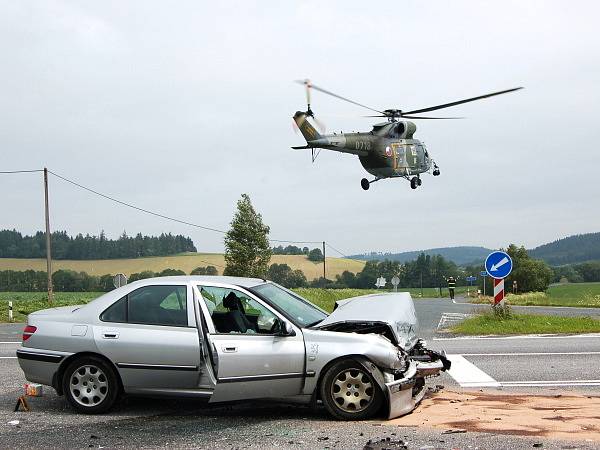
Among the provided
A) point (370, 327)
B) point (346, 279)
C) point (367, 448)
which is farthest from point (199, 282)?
point (346, 279)

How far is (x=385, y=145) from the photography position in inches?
1663

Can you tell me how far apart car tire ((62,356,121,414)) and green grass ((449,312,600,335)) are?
469 inches

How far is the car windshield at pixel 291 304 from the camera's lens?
25.5 ft

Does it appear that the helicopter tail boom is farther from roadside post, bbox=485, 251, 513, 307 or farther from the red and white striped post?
roadside post, bbox=485, 251, 513, 307

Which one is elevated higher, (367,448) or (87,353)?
(87,353)

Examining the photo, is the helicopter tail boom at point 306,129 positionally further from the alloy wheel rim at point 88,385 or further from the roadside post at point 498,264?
the alloy wheel rim at point 88,385

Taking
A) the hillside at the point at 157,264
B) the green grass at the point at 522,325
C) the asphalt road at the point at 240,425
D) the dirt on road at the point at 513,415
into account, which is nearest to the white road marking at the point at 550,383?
the asphalt road at the point at 240,425

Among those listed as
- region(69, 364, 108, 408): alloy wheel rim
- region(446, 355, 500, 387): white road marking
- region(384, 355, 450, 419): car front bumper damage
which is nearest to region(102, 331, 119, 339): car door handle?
region(69, 364, 108, 408): alloy wheel rim

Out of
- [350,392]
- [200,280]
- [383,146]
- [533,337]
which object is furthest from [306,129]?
[350,392]

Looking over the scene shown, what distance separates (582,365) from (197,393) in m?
6.39

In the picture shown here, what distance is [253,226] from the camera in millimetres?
77500

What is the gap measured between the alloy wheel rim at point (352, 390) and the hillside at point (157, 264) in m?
71.2

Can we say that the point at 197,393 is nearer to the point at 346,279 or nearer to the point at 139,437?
the point at 139,437

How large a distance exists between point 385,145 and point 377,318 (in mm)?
35407
